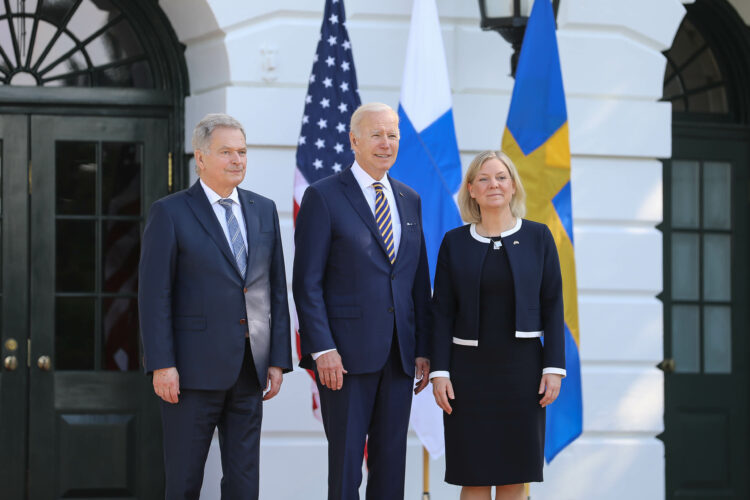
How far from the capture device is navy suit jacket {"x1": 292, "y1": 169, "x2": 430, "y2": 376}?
11.4 ft

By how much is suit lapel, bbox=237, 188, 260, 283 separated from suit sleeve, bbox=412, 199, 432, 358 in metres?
0.64

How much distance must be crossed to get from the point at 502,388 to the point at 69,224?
283 centimetres

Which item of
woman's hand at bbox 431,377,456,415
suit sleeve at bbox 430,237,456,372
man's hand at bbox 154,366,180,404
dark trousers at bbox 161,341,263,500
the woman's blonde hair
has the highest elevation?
the woman's blonde hair

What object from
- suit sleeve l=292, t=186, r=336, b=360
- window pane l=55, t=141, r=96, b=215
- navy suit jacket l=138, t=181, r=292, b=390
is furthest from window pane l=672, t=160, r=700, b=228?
window pane l=55, t=141, r=96, b=215

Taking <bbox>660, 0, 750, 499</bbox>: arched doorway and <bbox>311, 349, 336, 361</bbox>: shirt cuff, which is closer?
<bbox>311, 349, 336, 361</bbox>: shirt cuff

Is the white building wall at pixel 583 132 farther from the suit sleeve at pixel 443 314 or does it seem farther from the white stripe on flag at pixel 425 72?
the suit sleeve at pixel 443 314

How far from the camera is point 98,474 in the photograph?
528cm

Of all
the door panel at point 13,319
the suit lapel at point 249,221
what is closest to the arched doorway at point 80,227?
the door panel at point 13,319

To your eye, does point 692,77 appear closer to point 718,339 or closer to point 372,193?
point 718,339

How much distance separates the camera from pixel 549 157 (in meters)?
4.57

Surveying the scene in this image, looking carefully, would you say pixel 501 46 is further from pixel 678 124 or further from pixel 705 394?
pixel 705 394

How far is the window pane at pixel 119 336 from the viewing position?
535cm

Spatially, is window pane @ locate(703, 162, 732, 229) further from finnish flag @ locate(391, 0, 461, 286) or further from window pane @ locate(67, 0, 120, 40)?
window pane @ locate(67, 0, 120, 40)

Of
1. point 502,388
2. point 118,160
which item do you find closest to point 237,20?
point 118,160
